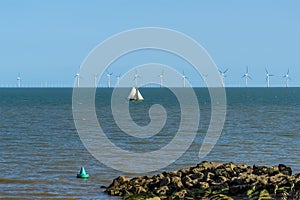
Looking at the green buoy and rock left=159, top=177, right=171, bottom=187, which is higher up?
rock left=159, top=177, right=171, bottom=187

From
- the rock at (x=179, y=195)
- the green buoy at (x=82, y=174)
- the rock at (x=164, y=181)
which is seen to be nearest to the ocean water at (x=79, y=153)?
the green buoy at (x=82, y=174)

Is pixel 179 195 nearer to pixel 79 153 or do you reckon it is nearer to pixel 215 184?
pixel 215 184

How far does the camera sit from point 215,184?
96.0 feet

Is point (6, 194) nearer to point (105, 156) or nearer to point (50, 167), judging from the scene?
point (50, 167)

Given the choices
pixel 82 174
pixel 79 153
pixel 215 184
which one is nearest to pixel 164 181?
pixel 215 184

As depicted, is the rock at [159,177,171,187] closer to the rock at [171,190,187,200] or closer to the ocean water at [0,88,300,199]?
the rock at [171,190,187,200]

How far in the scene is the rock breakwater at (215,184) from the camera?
26859 millimetres

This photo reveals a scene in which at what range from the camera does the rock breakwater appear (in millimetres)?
26859

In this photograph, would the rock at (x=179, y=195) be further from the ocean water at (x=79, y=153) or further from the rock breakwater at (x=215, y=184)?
the ocean water at (x=79, y=153)

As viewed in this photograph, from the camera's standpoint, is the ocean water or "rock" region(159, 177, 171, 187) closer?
"rock" region(159, 177, 171, 187)

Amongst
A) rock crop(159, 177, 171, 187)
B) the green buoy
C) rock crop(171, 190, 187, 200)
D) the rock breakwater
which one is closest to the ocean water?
the green buoy

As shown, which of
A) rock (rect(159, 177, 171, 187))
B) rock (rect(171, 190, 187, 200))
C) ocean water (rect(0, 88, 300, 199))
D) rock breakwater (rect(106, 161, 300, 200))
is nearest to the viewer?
rock breakwater (rect(106, 161, 300, 200))

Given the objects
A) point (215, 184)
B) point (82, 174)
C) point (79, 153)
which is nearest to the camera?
point (215, 184)

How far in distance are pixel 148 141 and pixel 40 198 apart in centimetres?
2818
